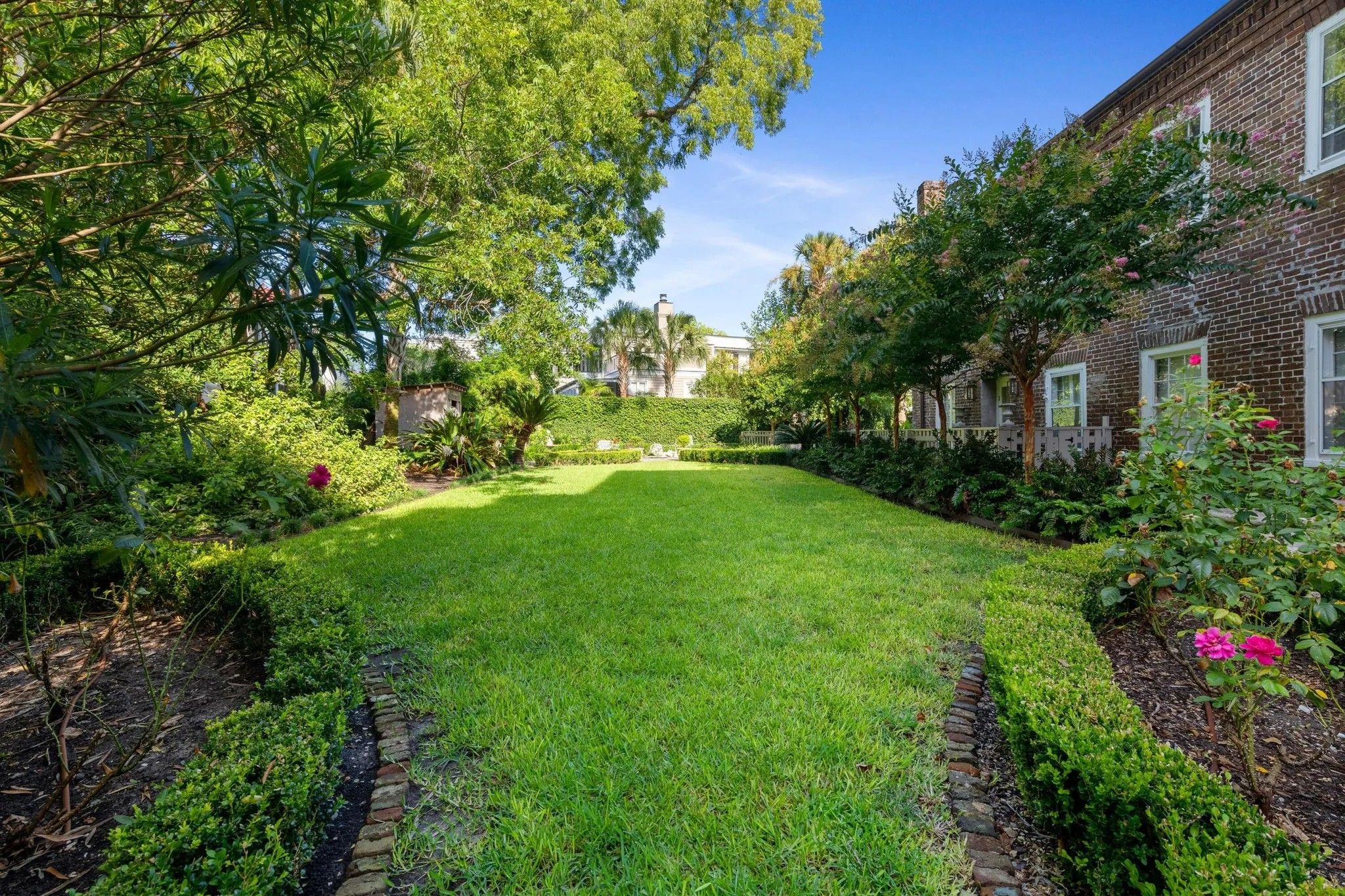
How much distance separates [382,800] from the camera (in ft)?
6.79

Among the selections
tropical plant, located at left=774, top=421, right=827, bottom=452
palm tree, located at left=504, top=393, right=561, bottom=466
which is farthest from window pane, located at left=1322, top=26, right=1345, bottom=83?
palm tree, located at left=504, top=393, right=561, bottom=466

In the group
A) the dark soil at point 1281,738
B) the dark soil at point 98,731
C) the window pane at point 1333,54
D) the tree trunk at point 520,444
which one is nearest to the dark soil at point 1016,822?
the dark soil at point 1281,738

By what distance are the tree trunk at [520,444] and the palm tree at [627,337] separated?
558 inches

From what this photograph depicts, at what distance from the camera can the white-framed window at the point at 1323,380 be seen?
6.03m

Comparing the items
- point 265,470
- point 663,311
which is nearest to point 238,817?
point 265,470

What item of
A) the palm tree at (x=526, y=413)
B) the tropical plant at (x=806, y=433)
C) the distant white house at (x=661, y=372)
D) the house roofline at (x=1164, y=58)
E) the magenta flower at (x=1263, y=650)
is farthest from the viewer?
the distant white house at (x=661, y=372)

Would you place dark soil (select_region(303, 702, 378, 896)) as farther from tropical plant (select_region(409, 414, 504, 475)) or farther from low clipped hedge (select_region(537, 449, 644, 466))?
→ low clipped hedge (select_region(537, 449, 644, 466))

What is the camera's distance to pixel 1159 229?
550 cm

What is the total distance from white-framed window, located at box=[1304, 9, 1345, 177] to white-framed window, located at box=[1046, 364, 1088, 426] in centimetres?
389

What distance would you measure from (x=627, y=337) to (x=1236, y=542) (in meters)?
29.2

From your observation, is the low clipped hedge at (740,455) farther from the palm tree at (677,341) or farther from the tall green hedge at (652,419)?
the palm tree at (677,341)

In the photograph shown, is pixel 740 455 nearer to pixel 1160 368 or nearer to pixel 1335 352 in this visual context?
pixel 1160 368

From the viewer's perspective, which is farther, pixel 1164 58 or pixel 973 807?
pixel 1164 58

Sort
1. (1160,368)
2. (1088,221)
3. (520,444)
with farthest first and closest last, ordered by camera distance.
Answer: (520,444) < (1160,368) < (1088,221)
